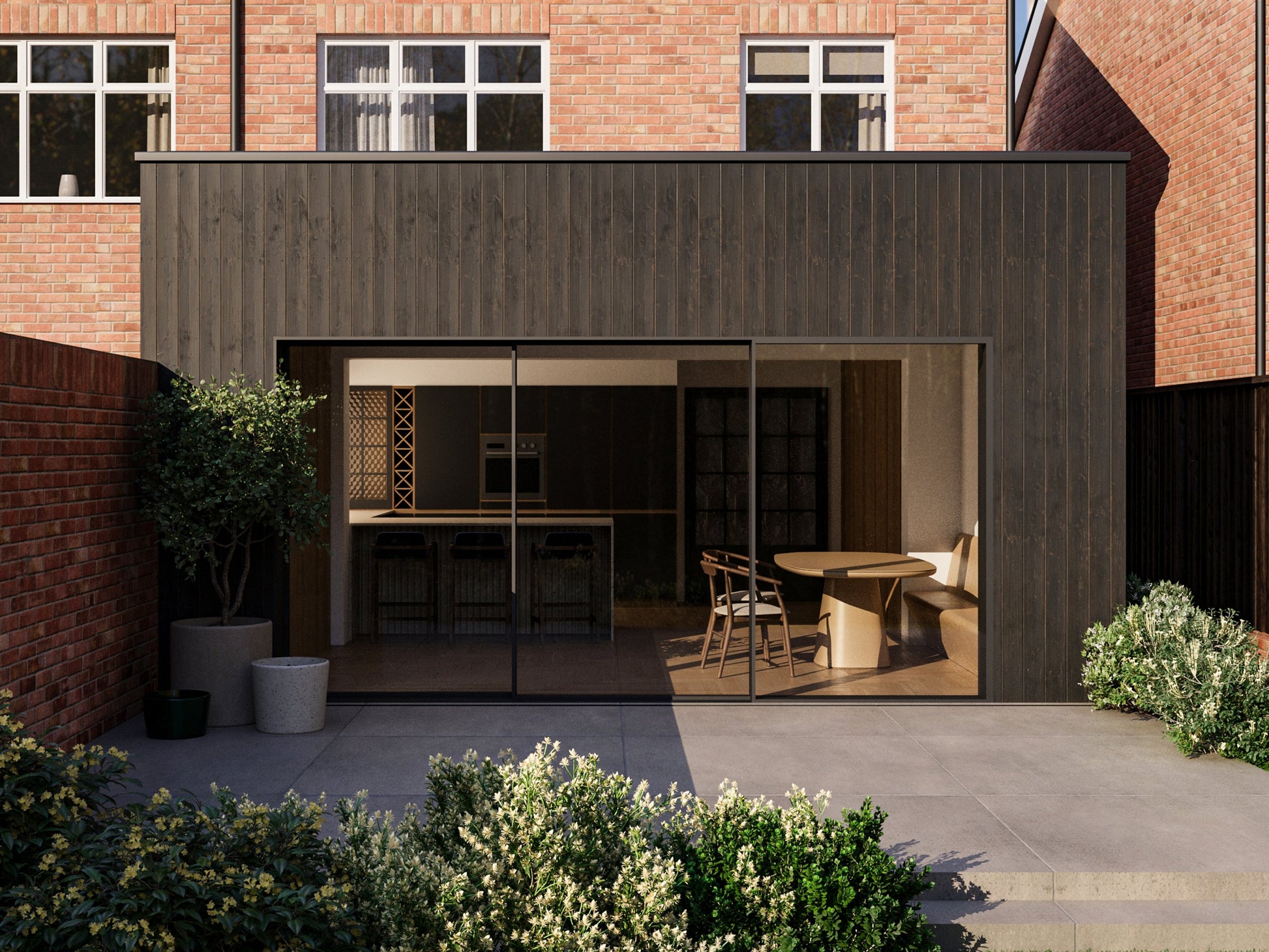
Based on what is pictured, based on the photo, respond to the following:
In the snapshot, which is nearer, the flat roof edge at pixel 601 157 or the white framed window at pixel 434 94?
the flat roof edge at pixel 601 157

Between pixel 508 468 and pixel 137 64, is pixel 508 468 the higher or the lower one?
the lower one

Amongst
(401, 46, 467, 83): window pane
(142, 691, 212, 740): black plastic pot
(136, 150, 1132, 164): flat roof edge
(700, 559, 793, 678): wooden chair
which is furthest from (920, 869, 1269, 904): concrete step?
(401, 46, 467, 83): window pane

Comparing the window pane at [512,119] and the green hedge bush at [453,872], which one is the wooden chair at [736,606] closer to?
the window pane at [512,119]

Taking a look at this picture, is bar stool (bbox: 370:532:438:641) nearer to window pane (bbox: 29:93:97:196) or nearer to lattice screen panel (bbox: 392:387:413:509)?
lattice screen panel (bbox: 392:387:413:509)

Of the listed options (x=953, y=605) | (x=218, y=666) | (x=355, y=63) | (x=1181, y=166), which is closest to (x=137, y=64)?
(x=355, y=63)

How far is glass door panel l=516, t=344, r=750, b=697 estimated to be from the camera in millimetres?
9711

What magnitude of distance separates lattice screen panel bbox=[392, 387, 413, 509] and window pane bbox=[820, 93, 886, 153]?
5799 millimetres

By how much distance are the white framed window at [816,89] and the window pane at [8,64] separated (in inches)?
234

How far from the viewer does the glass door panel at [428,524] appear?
821cm

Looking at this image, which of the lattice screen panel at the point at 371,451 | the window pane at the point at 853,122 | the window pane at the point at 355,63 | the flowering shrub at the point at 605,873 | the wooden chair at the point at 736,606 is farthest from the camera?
the lattice screen panel at the point at 371,451

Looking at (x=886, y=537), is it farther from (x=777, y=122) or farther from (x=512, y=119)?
(x=512, y=119)

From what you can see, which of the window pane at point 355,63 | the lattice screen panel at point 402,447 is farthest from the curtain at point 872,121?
the lattice screen panel at point 402,447

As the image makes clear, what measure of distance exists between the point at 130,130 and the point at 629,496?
5844 mm

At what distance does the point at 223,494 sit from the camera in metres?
6.07
